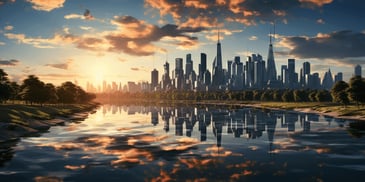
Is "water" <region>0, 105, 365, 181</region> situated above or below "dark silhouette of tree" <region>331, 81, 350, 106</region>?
below

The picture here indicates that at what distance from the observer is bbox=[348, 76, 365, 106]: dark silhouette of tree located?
121688 mm

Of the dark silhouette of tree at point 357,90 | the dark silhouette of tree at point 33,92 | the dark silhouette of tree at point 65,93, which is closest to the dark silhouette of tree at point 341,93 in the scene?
the dark silhouette of tree at point 357,90

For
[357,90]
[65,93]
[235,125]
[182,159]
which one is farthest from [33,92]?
[357,90]

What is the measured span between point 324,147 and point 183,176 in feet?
95.4

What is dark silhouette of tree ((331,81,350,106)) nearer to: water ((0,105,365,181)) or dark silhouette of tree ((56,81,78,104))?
water ((0,105,365,181))

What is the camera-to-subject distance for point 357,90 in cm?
12262

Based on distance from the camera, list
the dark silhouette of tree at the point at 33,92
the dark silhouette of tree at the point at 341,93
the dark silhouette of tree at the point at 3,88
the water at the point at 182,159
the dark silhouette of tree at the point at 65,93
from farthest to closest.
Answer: the dark silhouette of tree at the point at 65,93
the dark silhouette of tree at the point at 341,93
the dark silhouette of tree at the point at 33,92
the dark silhouette of tree at the point at 3,88
the water at the point at 182,159

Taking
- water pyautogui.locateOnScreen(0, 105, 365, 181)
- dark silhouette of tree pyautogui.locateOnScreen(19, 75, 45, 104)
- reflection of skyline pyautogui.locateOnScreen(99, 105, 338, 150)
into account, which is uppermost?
dark silhouette of tree pyautogui.locateOnScreen(19, 75, 45, 104)

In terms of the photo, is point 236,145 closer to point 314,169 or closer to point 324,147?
point 324,147

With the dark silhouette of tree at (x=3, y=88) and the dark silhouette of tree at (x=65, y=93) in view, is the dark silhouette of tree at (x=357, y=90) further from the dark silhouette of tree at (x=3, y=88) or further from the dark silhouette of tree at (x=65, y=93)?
the dark silhouette of tree at (x=65, y=93)

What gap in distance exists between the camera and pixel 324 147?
51.6 meters

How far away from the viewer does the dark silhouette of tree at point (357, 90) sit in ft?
399

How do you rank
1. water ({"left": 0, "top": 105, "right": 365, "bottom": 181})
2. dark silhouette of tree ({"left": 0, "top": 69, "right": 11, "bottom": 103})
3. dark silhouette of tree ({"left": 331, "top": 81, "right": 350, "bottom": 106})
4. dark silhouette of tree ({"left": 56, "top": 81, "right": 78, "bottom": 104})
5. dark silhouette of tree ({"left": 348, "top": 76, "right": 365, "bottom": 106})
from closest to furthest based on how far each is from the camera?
water ({"left": 0, "top": 105, "right": 365, "bottom": 181}), dark silhouette of tree ({"left": 0, "top": 69, "right": 11, "bottom": 103}), dark silhouette of tree ({"left": 348, "top": 76, "right": 365, "bottom": 106}), dark silhouette of tree ({"left": 331, "top": 81, "right": 350, "bottom": 106}), dark silhouette of tree ({"left": 56, "top": 81, "right": 78, "bottom": 104})

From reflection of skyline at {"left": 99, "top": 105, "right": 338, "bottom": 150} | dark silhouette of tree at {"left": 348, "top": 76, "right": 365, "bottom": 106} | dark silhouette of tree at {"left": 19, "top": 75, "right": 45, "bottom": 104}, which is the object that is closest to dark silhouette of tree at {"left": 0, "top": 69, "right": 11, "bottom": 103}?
dark silhouette of tree at {"left": 19, "top": 75, "right": 45, "bottom": 104}
